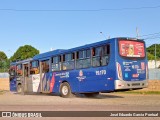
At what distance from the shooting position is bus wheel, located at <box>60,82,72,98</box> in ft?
70.1

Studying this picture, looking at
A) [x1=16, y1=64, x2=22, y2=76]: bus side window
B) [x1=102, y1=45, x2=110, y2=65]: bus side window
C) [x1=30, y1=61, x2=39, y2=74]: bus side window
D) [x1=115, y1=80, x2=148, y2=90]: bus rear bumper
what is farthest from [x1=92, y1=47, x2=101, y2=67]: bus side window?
[x1=16, y1=64, x2=22, y2=76]: bus side window

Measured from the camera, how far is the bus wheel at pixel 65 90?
2138 centimetres

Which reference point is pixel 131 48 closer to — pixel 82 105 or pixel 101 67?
pixel 101 67

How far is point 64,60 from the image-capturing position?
21703 mm

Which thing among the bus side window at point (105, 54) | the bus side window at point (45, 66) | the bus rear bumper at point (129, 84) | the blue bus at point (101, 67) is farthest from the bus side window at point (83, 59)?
the bus side window at point (45, 66)

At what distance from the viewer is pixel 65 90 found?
2173cm

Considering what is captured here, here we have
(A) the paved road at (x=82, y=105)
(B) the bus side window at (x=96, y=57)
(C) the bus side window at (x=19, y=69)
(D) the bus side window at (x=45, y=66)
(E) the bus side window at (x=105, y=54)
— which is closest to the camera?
(A) the paved road at (x=82, y=105)

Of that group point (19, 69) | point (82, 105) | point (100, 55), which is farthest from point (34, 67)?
point (82, 105)

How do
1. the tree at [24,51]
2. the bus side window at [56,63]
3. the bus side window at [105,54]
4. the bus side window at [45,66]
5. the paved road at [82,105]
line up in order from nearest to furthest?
1. the paved road at [82,105]
2. the bus side window at [105,54]
3. the bus side window at [56,63]
4. the bus side window at [45,66]
5. the tree at [24,51]

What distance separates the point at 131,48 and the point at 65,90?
535cm

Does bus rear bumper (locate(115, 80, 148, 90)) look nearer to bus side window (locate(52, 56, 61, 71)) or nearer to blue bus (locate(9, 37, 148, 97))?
blue bus (locate(9, 37, 148, 97))

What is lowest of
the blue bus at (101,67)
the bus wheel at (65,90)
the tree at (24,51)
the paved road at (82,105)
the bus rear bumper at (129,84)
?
the paved road at (82,105)

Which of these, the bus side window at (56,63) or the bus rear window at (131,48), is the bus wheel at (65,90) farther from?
the bus rear window at (131,48)

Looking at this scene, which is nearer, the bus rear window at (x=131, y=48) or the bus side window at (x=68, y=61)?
the bus rear window at (x=131, y=48)
